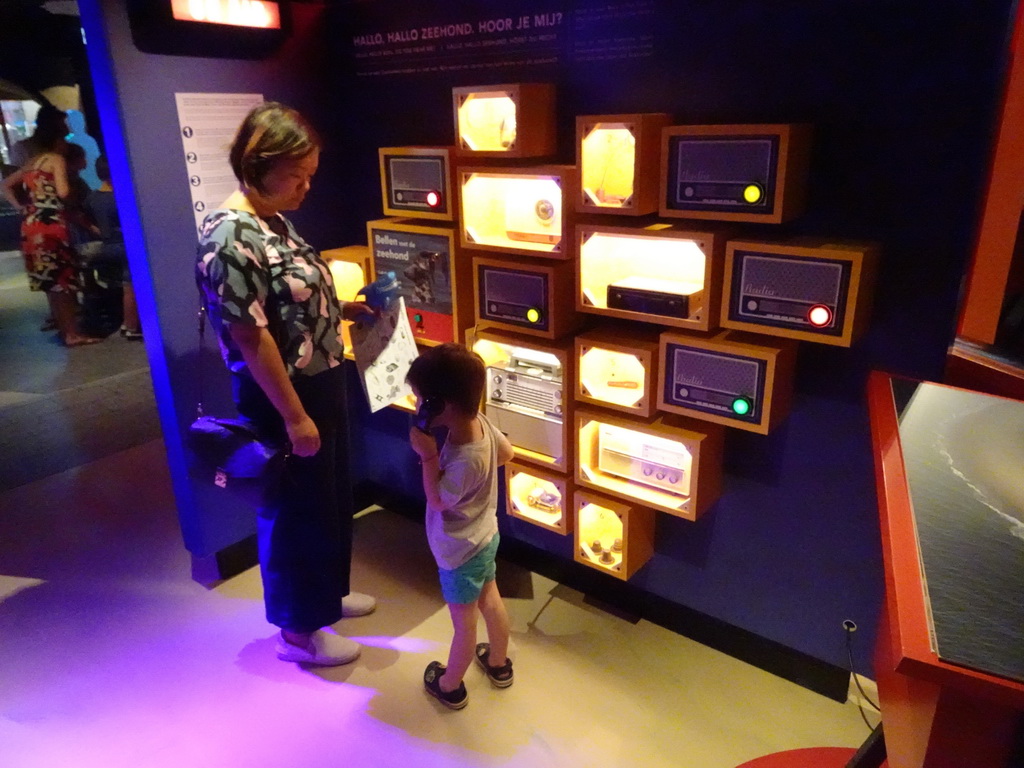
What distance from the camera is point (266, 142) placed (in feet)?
5.49

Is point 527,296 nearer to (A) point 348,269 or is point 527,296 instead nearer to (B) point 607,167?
(B) point 607,167

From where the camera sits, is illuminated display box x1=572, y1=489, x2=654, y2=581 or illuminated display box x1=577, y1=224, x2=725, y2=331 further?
illuminated display box x1=572, y1=489, x2=654, y2=581

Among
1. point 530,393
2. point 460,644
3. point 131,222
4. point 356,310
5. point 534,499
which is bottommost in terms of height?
point 460,644

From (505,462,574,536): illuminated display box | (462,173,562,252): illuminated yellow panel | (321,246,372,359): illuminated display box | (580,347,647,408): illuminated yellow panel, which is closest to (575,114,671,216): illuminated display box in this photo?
(462,173,562,252): illuminated yellow panel

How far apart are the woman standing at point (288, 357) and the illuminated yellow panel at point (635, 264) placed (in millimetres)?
660

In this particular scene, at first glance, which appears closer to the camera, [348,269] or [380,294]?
[380,294]

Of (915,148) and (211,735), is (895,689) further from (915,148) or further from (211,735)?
(211,735)

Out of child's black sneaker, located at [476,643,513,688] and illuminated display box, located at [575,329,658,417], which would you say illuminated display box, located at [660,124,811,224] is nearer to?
illuminated display box, located at [575,329,658,417]

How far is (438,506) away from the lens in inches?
69.7

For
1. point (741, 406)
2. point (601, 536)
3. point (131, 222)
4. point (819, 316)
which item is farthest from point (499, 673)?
point (131, 222)

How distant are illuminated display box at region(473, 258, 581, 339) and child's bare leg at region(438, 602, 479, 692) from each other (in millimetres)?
772

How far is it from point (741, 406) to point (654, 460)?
361mm

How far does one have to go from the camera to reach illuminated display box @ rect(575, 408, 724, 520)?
76.4 inches

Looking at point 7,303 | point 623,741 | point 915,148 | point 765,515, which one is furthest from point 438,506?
point 7,303
